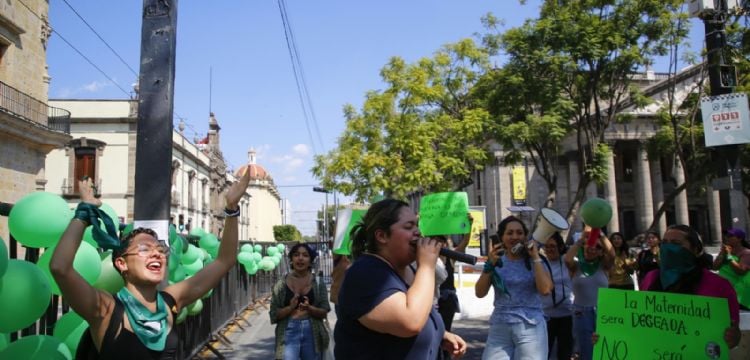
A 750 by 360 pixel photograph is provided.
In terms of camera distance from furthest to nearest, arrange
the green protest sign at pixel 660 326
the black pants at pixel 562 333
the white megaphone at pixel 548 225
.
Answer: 1. the black pants at pixel 562 333
2. the white megaphone at pixel 548 225
3. the green protest sign at pixel 660 326

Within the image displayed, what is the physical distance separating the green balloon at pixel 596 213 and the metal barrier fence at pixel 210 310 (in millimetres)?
3116

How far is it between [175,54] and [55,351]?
182 centimetres

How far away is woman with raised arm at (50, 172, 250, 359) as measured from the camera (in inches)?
90.0

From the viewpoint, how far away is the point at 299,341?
527cm

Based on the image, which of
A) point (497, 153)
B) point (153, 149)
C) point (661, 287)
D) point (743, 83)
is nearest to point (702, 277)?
point (661, 287)

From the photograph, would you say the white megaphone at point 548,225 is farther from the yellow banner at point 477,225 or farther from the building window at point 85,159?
the building window at point 85,159

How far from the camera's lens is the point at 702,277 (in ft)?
12.5

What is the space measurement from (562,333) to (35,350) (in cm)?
459

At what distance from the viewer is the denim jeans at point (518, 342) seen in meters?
4.40

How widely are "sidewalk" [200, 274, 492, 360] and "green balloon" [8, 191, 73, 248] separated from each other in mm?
5752

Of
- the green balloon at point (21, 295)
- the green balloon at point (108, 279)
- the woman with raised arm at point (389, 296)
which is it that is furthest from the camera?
the green balloon at point (108, 279)

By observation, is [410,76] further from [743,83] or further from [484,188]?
[484,188]

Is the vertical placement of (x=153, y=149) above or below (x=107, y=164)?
below

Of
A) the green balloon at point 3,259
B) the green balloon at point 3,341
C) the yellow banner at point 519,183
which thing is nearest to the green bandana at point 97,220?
the green balloon at point 3,259
